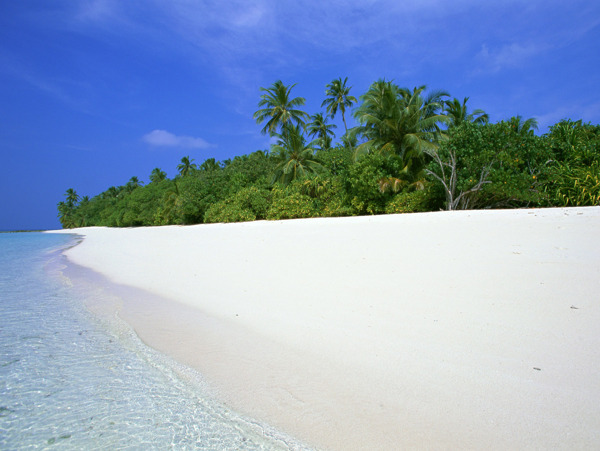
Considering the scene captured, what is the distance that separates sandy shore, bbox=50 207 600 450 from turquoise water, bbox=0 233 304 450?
0.16 metres

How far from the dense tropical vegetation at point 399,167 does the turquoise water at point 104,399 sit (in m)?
11.7

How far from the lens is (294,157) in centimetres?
2198

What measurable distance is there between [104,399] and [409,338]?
2110 mm

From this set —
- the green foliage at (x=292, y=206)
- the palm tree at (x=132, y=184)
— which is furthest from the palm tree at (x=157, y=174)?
the green foliage at (x=292, y=206)

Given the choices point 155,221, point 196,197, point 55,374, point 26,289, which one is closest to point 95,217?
point 155,221

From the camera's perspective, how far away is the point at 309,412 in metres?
1.74

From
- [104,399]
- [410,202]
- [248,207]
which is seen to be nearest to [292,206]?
[248,207]

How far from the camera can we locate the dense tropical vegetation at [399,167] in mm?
11016

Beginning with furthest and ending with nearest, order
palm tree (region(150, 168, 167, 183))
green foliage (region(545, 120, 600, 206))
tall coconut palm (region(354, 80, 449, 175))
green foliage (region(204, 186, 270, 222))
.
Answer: palm tree (region(150, 168, 167, 183)), green foliage (region(204, 186, 270, 222)), tall coconut palm (region(354, 80, 449, 175)), green foliage (region(545, 120, 600, 206))

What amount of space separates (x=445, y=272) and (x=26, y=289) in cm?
641

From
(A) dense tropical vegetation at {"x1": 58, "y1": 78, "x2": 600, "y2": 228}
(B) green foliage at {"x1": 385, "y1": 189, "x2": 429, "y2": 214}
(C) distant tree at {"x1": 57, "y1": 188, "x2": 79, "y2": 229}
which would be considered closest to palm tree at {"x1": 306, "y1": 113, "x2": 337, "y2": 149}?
(A) dense tropical vegetation at {"x1": 58, "y1": 78, "x2": 600, "y2": 228}

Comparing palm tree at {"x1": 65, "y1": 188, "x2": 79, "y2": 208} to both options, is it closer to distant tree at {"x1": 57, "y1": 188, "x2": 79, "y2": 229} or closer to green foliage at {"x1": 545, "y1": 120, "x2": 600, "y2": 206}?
distant tree at {"x1": 57, "y1": 188, "x2": 79, "y2": 229}

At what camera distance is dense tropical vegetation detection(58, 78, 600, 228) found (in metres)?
11.0

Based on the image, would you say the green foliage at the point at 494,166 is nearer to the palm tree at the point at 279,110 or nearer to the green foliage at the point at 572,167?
the green foliage at the point at 572,167
